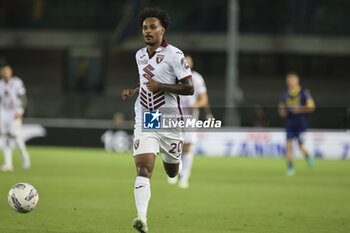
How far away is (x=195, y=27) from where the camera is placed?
114 ft

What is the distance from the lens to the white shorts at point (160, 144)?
7773 mm

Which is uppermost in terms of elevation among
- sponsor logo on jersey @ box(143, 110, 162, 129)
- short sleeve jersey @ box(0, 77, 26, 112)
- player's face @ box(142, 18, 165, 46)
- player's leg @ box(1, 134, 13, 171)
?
player's face @ box(142, 18, 165, 46)

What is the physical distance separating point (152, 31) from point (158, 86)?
0.72 meters

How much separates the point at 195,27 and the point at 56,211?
25709 mm

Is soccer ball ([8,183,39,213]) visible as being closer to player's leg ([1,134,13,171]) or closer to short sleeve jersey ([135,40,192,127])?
short sleeve jersey ([135,40,192,127])

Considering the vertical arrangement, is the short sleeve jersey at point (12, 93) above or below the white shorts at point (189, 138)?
above

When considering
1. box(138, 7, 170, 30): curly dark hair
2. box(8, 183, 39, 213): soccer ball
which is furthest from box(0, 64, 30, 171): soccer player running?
box(138, 7, 170, 30): curly dark hair

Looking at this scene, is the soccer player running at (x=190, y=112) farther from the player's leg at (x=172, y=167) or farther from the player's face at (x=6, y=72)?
the player's leg at (x=172, y=167)

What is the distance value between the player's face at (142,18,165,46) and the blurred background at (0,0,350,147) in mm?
18182

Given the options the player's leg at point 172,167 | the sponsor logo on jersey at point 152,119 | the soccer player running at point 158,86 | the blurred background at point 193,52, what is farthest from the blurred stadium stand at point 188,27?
the sponsor logo on jersey at point 152,119

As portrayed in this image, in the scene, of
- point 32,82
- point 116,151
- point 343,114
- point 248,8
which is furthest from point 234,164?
point 32,82

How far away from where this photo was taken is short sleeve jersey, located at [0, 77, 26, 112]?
16.4 m

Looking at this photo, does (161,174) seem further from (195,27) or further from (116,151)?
(195,27)

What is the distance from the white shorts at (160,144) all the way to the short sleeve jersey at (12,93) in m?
8.95
